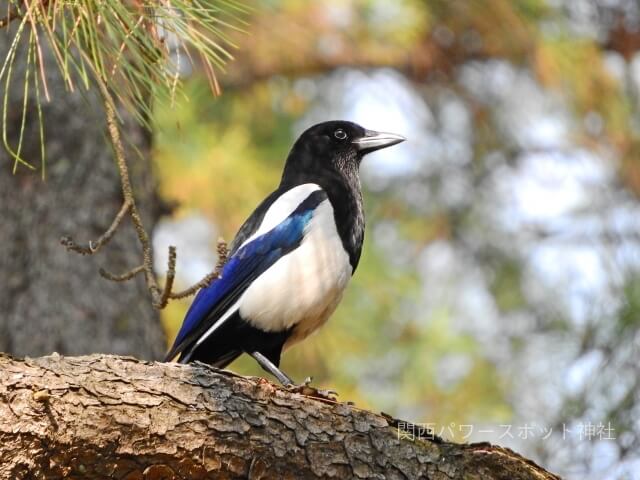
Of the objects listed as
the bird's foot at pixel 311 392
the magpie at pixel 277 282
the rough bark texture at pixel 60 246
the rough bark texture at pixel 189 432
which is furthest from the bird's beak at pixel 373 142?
the rough bark texture at pixel 189 432

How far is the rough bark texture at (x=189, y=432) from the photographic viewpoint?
2.34 meters

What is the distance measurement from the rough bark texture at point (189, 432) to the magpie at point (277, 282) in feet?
2.62

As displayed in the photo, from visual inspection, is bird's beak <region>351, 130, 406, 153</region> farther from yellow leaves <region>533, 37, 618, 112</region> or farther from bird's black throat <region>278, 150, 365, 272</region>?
yellow leaves <region>533, 37, 618, 112</region>

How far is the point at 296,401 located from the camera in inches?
105

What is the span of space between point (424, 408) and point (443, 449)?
364cm

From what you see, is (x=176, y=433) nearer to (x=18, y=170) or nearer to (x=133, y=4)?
(x=133, y=4)

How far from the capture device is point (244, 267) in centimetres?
359

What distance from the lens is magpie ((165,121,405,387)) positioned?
3.49m

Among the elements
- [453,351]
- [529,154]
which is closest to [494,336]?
[453,351]

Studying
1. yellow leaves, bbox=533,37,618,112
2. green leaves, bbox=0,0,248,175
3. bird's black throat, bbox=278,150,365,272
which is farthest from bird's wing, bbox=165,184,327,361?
yellow leaves, bbox=533,37,618,112

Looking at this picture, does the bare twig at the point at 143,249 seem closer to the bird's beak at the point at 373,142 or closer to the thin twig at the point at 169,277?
the thin twig at the point at 169,277

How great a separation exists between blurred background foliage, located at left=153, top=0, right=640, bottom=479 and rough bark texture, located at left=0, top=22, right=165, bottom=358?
3.07ft

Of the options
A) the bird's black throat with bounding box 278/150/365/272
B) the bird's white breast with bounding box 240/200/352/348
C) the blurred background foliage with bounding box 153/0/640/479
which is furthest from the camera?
the blurred background foliage with bounding box 153/0/640/479

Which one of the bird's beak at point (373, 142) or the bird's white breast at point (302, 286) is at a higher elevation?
the bird's beak at point (373, 142)
